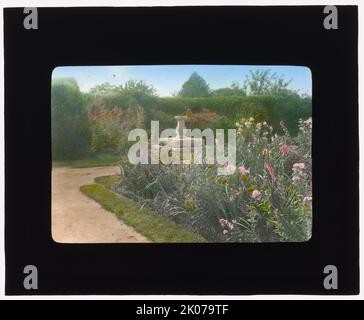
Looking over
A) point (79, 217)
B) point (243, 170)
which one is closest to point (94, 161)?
point (79, 217)

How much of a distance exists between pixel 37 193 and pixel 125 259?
1049 mm

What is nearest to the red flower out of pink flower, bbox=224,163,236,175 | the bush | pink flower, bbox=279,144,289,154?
the bush

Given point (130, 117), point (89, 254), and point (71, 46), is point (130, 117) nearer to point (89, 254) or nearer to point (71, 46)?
point (71, 46)

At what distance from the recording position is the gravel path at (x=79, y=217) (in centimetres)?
589

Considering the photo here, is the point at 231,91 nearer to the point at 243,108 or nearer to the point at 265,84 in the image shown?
the point at 243,108

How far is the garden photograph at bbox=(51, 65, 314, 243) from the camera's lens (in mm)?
5848

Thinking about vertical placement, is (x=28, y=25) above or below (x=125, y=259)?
above

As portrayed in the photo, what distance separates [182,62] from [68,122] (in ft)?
4.05

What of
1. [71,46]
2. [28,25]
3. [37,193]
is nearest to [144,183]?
[37,193]

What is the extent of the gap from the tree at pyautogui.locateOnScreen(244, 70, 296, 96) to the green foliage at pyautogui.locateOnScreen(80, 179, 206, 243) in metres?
1.49

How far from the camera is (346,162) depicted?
5.82m

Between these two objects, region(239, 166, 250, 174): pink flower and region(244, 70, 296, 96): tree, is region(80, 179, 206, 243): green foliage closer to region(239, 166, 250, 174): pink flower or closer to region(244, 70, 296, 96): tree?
region(239, 166, 250, 174): pink flower

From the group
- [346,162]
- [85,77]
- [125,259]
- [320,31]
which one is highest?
[320,31]

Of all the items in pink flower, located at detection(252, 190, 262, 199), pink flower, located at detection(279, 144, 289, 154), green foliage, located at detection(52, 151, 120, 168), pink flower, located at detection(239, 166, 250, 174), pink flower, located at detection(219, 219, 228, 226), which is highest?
pink flower, located at detection(279, 144, 289, 154)
